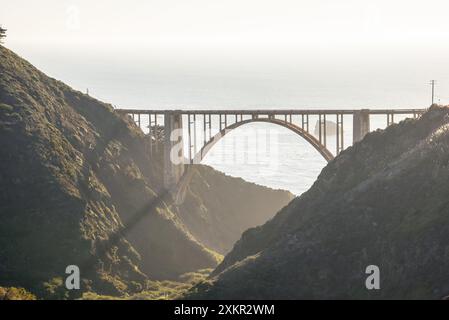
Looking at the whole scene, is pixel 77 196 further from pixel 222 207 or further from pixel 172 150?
pixel 222 207

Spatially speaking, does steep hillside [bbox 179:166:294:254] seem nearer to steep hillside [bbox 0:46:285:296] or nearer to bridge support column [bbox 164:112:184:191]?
steep hillside [bbox 0:46:285:296]

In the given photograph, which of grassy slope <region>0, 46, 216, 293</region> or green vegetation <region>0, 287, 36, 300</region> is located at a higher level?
grassy slope <region>0, 46, 216, 293</region>

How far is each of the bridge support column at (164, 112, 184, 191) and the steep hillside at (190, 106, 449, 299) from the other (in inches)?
1222

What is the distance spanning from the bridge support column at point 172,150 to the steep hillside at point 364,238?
31.0 m

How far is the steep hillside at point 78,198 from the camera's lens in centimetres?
8075

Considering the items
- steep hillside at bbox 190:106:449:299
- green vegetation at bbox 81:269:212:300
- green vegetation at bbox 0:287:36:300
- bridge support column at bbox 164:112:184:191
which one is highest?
bridge support column at bbox 164:112:184:191

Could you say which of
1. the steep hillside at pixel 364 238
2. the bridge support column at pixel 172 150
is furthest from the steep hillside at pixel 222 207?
the steep hillside at pixel 364 238

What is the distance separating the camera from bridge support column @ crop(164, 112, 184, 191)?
10175cm

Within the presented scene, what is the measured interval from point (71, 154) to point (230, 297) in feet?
130

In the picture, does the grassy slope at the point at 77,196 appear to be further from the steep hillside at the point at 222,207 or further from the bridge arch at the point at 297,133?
the bridge arch at the point at 297,133

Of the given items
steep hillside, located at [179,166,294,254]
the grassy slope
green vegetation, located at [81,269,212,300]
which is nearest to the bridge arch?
the grassy slope

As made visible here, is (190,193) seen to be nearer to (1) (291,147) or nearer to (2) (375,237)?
(2) (375,237)
